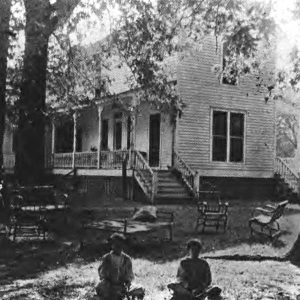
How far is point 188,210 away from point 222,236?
527cm

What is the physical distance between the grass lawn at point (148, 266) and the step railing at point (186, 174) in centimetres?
660

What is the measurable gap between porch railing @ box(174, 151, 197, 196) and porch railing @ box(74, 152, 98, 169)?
4.73 metres

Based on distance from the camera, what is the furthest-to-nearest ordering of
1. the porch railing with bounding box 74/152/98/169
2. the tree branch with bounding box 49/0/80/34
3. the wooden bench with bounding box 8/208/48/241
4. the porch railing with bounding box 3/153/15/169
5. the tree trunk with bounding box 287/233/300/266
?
the porch railing with bounding box 3/153/15/169 → the porch railing with bounding box 74/152/98/169 → the tree branch with bounding box 49/0/80/34 → the wooden bench with bounding box 8/208/48/241 → the tree trunk with bounding box 287/233/300/266

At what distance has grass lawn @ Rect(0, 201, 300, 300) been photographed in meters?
7.93

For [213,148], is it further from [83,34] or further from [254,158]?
[83,34]

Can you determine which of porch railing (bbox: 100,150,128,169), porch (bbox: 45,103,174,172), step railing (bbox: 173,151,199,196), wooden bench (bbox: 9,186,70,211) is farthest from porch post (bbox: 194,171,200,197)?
wooden bench (bbox: 9,186,70,211)

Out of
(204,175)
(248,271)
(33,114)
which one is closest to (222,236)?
(248,271)

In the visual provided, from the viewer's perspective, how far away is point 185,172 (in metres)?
22.5

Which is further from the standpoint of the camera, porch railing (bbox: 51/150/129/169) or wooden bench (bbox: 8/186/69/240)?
porch railing (bbox: 51/150/129/169)

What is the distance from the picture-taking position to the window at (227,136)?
24.1 meters

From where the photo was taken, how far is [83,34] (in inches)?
691

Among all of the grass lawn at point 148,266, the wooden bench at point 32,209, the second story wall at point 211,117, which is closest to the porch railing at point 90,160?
the second story wall at point 211,117

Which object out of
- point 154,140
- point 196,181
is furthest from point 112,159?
point 196,181

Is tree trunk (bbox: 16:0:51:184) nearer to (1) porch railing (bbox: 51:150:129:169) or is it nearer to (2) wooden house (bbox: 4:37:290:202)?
(2) wooden house (bbox: 4:37:290:202)
